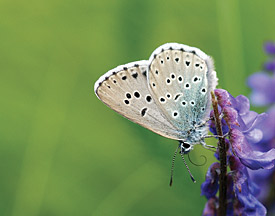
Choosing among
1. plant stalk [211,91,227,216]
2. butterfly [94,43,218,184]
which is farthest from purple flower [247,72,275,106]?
plant stalk [211,91,227,216]

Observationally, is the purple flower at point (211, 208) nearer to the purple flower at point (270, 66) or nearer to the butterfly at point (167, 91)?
the butterfly at point (167, 91)

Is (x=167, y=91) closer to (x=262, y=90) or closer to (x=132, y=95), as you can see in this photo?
(x=132, y=95)

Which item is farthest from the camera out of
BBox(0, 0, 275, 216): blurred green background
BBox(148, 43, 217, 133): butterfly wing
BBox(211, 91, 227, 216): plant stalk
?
BBox(0, 0, 275, 216): blurred green background

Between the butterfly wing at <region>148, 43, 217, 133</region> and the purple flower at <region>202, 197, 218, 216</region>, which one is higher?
the butterfly wing at <region>148, 43, 217, 133</region>

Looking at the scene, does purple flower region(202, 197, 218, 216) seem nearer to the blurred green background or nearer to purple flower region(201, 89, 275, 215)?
purple flower region(201, 89, 275, 215)

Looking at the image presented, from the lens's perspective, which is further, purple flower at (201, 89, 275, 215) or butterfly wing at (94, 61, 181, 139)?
butterfly wing at (94, 61, 181, 139)

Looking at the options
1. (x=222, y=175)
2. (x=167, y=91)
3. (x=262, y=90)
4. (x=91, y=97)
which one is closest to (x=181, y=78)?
(x=167, y=91)

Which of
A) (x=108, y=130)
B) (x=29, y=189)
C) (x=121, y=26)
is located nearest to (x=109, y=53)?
(x=121, y=26)
